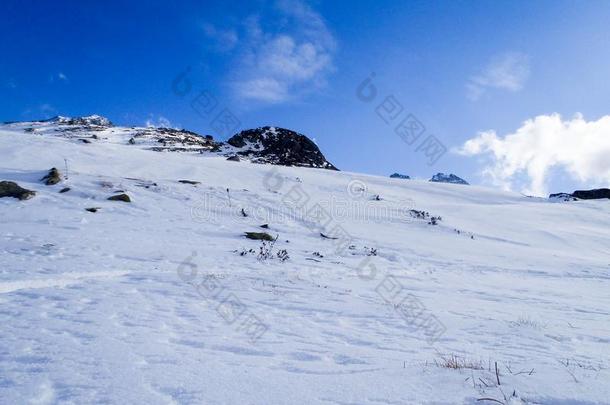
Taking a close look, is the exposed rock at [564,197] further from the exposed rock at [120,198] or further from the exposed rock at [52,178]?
the exposed rock at [52,178]

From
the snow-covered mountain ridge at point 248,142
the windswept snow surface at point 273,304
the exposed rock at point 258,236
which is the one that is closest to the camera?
the windswept snow surface at point 273,304

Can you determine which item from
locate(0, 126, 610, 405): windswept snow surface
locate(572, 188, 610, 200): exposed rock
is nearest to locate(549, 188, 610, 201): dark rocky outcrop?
locate(572, 188, 610, 200): exposed rock

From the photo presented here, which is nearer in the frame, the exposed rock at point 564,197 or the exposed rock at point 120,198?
the exposed rock at point 120,198

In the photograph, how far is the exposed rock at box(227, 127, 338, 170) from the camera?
65.3m

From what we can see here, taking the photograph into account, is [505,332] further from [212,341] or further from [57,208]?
[57,208]

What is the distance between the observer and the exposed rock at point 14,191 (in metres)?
14.1

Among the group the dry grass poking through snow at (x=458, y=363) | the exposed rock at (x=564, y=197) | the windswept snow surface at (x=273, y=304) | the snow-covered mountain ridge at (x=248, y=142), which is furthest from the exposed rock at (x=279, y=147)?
the dry grass poking through snow at (x=458, y=363)

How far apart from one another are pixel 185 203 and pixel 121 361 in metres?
13.8

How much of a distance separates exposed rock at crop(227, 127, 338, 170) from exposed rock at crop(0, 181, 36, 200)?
157 ft

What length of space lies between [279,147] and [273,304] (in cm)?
6565

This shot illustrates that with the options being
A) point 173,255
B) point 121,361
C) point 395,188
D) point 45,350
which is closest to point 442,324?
point 121,361

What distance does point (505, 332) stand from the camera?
5.81 m

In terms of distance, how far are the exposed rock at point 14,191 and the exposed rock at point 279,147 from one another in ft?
157

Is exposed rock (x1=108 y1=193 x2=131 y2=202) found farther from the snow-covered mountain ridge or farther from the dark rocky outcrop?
the snow-covered mountain ridge
